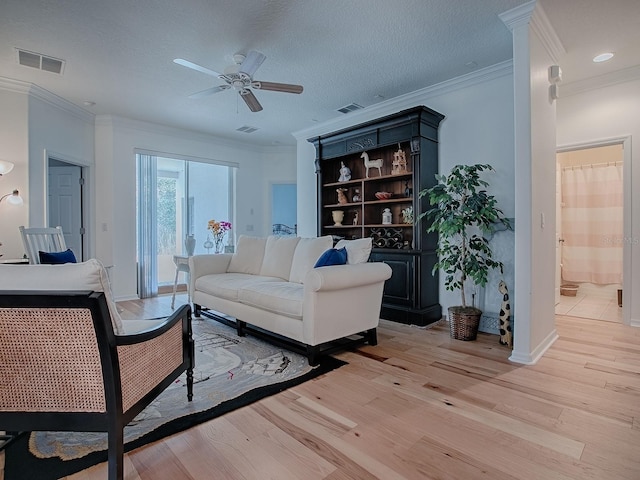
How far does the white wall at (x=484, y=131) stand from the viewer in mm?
3551

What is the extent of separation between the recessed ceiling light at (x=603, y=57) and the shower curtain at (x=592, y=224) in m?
2.49

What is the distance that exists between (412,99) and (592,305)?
3.69m

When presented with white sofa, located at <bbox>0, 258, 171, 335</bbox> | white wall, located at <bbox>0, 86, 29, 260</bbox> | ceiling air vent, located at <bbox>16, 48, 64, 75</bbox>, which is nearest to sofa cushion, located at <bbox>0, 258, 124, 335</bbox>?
white sofa, located at <bbox>0, 258, 171, 335</bbox>

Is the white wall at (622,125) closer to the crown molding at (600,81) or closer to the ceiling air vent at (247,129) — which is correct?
the crown molding at (600,81)

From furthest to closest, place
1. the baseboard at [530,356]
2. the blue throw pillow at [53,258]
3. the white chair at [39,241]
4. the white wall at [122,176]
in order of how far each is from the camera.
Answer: the white wall at [122,176] → the white chair at [39,241] → the blue throw pillow at [53,258] → the baseboard at [530,356]

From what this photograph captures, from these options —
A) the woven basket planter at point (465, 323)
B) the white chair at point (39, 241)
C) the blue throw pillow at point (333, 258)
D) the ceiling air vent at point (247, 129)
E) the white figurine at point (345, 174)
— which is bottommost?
the woven basket planter at point (465, 323)

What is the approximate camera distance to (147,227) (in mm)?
5742

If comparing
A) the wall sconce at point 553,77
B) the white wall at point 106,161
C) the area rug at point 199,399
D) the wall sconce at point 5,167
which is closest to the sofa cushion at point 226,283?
the area rug at point 199,399

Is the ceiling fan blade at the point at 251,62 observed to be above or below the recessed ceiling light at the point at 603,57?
below

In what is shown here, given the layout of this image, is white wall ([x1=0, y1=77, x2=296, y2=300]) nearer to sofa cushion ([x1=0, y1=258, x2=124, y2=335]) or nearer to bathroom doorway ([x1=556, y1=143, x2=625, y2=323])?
sofa cushion ([x1=0, y1=258, x2=124, y2=335])

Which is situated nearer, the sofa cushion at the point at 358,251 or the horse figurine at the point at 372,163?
the sofa cushion at the point at 358,251

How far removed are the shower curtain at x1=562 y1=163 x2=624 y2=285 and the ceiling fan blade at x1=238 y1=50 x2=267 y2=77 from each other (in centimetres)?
527

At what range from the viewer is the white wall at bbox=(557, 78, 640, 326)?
362 centimetres

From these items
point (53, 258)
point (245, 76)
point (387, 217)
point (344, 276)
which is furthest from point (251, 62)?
point (387, 217)
